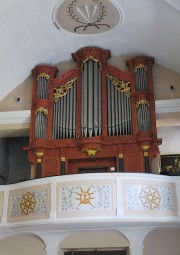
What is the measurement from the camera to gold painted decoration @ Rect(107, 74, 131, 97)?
10.1 meters

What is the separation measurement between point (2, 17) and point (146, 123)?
4128 millimetres

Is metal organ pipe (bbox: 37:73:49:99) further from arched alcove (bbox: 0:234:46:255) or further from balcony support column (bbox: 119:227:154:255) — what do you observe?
balcony support column (bbox: 119:227:154:255)

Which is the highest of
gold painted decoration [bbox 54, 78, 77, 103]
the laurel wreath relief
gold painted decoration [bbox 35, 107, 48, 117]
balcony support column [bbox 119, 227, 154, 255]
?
the laurel wreath relief

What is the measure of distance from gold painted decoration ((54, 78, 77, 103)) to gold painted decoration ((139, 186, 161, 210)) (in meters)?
3.53

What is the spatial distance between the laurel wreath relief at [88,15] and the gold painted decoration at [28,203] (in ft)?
13.9

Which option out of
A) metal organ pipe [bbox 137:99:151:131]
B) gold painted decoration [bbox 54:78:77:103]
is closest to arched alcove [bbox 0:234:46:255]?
gold painted decoration [bbox 54:78:77:103]

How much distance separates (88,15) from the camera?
9445 mm

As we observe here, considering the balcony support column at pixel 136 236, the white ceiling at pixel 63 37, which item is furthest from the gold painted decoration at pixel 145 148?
the white ceiling at pixel 63 37

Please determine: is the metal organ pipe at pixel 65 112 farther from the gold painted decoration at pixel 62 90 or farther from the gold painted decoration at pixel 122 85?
the gold painted decoration at pixel 122 85

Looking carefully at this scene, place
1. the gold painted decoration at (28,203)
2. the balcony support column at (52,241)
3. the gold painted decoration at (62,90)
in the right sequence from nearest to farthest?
the gold painted decoration at (28,203) → the balcony support column at (52,241) → the gold painted decoration at (62,90)

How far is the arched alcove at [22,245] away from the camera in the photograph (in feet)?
30.4

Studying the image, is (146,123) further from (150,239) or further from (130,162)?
(150,239)

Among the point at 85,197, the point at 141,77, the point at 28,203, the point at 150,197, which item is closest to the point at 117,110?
the point at 141,77

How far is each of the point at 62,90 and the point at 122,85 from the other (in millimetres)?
1568
